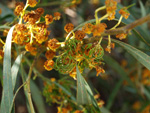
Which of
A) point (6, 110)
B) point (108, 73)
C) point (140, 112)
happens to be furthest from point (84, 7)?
point (6, 110)

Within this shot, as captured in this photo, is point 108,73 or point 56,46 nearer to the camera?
point 56,46

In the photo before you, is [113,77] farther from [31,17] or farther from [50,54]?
[31,17]

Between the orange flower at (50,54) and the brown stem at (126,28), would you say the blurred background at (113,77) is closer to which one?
the orange flower at (50,54)

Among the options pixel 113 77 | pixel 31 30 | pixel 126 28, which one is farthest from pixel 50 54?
pixel 113 77

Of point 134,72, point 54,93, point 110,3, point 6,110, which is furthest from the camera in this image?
point 134,72

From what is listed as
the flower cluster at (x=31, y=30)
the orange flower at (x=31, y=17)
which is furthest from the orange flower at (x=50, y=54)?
the orange flower at (x=31, y=17)

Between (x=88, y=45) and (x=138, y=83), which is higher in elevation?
(x=88, y=45)

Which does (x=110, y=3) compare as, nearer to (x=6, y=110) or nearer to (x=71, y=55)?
(x=71, y=55)

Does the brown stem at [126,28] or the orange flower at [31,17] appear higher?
the orange flower at [31,17]

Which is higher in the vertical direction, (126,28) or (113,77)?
(126,28)

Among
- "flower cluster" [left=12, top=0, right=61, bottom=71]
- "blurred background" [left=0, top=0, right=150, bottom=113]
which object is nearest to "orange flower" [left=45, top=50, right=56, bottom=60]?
"flower cluster" [left=12, top=0, right=61, bottom=71]

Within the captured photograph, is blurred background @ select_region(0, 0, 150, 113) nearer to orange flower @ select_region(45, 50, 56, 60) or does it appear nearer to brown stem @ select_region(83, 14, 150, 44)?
orange flower @ select_region(45, 50, 56, 60)
